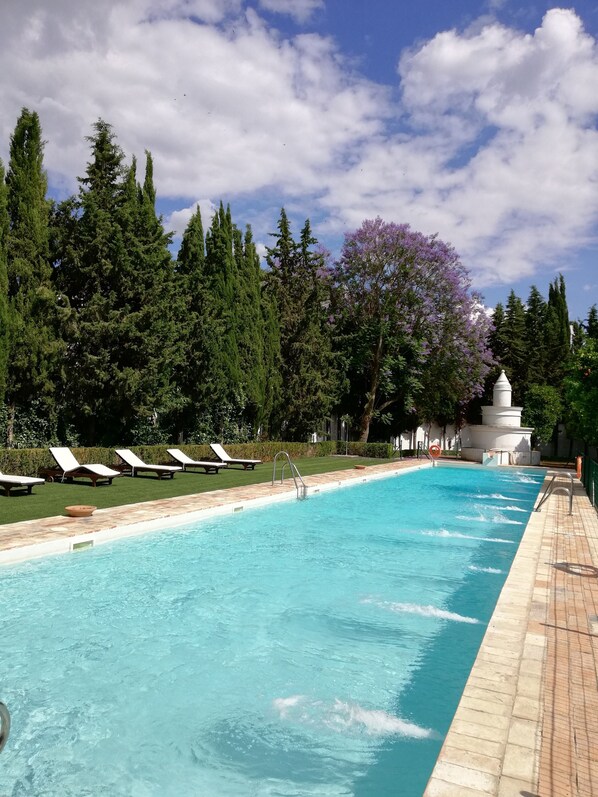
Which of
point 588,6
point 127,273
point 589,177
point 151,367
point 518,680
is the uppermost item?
point 588,6

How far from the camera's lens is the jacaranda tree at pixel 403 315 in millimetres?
34031

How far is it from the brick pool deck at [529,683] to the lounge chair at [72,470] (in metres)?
5.22

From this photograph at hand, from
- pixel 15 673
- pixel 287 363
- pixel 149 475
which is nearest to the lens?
pixel 15 673

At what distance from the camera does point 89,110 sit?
1923 cm

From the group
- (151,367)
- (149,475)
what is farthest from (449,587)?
(151,367)

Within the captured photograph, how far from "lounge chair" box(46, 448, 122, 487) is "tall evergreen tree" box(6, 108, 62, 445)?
8.44 feet

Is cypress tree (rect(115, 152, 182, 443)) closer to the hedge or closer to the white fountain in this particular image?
the hedge

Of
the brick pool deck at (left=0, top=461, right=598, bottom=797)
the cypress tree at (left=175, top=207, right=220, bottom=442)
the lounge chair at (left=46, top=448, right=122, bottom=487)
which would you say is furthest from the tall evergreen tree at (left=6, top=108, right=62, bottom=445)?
the brick pool deck at (left=0, top=461, right=598, bottom=797)

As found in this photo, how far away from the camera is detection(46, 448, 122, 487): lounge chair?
48.1 ft

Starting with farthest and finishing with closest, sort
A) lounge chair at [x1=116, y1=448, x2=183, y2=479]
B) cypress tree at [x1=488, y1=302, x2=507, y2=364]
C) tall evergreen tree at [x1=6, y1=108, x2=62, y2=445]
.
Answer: cypress tree at [x1=488, y1=302, x2=507, y2=364], tall evergreen tree at [x1=6, y1=108, x2=62, y2=445], lounge chair at [x1=116, y1=448, x2=183, y2=479]

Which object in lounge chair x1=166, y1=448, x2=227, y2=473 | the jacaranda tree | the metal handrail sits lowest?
the metal handrail

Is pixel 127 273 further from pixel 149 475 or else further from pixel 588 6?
pixel 588 6

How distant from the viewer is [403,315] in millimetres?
35062

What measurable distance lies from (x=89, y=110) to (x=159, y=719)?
1993 cm
